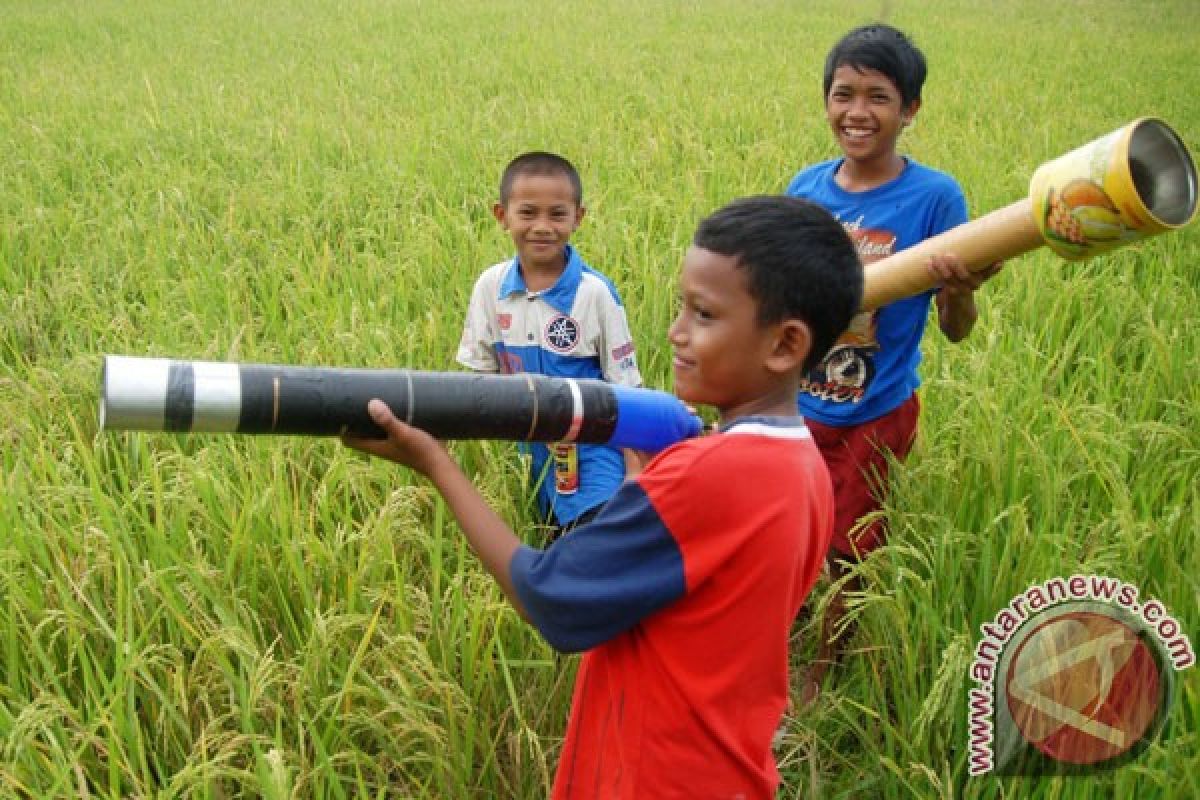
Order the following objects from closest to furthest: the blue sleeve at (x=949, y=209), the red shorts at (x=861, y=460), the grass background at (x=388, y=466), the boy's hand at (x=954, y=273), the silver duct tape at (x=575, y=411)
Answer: the silver duct tape at (x=575, y=411)
the boy's hand at (x=954, y=273)
the grass background at (x=388, y=466)
the blue sleeve at (x=949, y=209)
the red shorts at (x=861, y=460)

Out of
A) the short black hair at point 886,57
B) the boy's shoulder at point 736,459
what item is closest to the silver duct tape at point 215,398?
the boy's shoulder at point 736,459

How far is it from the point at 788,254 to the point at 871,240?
3.15ft

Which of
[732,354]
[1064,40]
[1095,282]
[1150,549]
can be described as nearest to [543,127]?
[1095,282]

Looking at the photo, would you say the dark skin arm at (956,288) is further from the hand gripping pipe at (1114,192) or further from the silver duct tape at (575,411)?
the silver duct tape at (575,411)

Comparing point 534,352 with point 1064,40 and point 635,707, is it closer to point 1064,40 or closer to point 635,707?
point 635,707

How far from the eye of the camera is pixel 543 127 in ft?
18.7

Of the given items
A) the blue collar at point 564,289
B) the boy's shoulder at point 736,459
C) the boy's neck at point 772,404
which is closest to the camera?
the boy's shoulder at point 736,459

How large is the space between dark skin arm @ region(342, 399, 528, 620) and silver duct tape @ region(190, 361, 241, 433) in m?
0.15

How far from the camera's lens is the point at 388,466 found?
239 centimetres

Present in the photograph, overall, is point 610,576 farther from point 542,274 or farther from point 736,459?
point 542,274

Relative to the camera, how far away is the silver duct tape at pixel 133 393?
1.16 metres

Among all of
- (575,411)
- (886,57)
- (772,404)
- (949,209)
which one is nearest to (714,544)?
(772,404)

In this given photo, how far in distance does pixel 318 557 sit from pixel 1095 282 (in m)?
2.85

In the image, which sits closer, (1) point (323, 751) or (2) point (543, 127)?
(1) point (323, 751)
